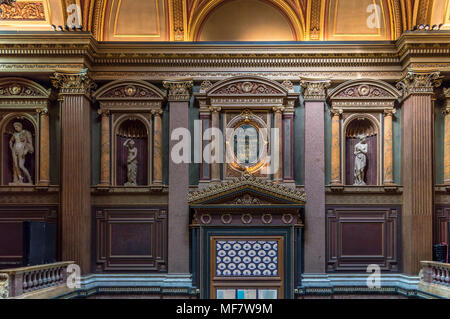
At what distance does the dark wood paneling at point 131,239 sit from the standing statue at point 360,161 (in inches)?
193

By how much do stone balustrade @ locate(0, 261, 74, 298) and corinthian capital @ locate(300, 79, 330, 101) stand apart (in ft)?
22.8

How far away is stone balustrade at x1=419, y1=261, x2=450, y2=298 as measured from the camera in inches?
Answer: 343

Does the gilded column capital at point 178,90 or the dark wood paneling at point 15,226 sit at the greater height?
the gilded column capital at point 178,90

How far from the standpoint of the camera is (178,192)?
35.2ft

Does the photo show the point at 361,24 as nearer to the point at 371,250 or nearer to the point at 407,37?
the point at 407,37

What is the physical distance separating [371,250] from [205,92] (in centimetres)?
567

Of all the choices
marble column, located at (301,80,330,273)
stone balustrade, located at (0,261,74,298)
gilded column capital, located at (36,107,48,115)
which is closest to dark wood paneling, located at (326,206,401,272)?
marble column, located at (301,80,330,273)

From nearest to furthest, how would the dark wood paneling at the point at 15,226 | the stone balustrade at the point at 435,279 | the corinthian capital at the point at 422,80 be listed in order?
the stone balustrade at the point at 435,279 → the corinthian capital at the point at 422,80 → the dark wood paneling at the point at 15,226

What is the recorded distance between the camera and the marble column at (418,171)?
10.1m

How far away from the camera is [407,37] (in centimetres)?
1018

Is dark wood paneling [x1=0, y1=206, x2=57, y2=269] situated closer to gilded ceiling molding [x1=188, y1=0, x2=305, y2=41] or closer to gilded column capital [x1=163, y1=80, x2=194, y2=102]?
gilded column capital [x1=163, y1=80, x2=194, y2=102]

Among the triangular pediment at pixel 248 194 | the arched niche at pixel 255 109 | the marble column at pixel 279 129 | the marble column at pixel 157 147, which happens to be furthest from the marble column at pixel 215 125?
the marble column at pixel 279 129

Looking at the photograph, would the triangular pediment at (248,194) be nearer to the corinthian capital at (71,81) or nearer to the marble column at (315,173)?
the marble column at (315,173)

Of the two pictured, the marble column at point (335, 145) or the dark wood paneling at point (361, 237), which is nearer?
the dark wood paneling at point (361, 237)
